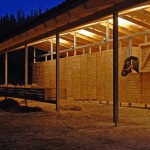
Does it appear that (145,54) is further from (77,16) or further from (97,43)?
(77,16)

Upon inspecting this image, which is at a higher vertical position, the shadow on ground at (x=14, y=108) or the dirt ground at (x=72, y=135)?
the shadow on ground at (x=14, y=108)

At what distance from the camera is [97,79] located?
1786 centimetres

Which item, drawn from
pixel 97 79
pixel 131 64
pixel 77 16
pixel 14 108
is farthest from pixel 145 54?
A: pixel 14 108

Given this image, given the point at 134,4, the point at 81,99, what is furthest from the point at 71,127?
the point at 81,99

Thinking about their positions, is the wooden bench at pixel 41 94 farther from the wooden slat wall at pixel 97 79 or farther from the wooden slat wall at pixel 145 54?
the wooden slat wall at pixel 97 79

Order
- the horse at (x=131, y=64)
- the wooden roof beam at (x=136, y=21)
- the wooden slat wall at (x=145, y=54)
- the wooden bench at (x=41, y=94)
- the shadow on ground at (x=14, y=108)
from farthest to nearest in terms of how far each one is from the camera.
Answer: the wooden roof beam at (x=136, y=21) < the horse at (x=131, y=64) < the wooden slat wall at (x=145, y=54) < the shadow on ground at (x=14, y=108) < the wooden bench at (x=41, y=94)

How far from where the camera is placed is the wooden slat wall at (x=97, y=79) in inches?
591

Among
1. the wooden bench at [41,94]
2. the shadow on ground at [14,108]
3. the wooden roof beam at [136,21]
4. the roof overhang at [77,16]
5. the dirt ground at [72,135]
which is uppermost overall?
the wooden roof beam at [136,21]

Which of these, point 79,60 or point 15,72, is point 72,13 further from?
point 15,72

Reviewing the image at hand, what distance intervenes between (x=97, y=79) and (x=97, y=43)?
1856 millimetres

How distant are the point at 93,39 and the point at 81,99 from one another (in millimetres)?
3300

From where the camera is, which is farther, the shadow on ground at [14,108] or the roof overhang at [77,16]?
the shadow on ground at [14,108]

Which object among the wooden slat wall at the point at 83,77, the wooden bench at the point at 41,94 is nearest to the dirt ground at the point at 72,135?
the wooden bench at the point at 41,94

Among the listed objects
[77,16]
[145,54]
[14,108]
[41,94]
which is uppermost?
[77,16]
